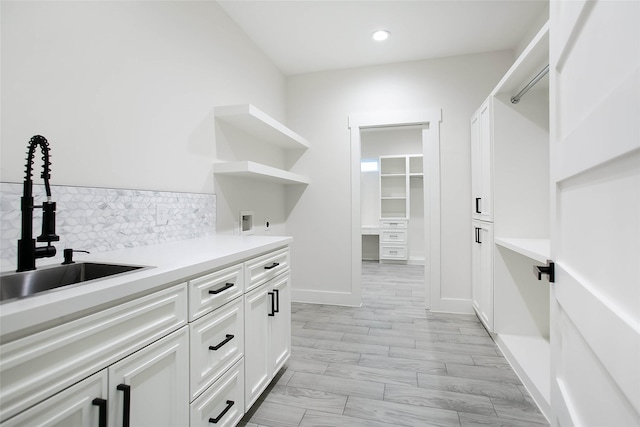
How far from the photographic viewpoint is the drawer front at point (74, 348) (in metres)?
0.58

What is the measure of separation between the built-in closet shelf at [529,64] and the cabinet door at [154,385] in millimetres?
2157

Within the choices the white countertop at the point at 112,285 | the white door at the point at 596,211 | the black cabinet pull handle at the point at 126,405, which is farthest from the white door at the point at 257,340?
the white door at the point at 596,211

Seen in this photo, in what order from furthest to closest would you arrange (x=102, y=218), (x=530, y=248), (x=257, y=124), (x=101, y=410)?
(x=257, y=124) < (x=530, y=248) < (x=102, y=218) < (x=101, y=410)

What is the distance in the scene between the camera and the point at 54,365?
0.65 metres

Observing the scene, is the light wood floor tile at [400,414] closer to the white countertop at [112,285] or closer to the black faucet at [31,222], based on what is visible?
the white countertop at [112,285]

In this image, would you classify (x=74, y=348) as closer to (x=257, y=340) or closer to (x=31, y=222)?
(x=31, y=222)

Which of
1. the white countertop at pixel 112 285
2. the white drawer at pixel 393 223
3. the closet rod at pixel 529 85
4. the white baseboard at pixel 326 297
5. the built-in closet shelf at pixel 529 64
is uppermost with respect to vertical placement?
the built-in closet shelf at pixel 529 64

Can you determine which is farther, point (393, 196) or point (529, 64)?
point (393, 196)

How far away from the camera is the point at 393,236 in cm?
573

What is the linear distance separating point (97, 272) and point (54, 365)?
1.84ft

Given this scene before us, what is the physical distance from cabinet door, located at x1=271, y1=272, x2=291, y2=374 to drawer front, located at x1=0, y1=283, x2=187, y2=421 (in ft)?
2.74

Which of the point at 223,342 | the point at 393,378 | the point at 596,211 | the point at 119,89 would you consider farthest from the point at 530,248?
the point at 119,89

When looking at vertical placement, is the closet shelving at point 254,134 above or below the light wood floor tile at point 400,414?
above

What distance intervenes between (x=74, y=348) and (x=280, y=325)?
4.05 feet
